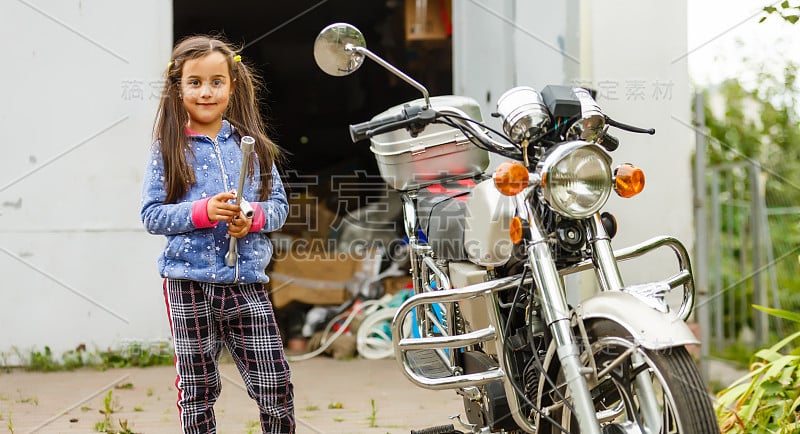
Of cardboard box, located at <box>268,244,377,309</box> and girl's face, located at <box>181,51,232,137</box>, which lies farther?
cardboard box, located at <box>268,244,377,309</box>

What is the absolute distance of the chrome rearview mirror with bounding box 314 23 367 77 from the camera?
2521 millimetres

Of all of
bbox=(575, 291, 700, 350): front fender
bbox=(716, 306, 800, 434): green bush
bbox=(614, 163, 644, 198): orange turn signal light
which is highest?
bbox=(614, 163, 644, 198): orange turn signal light

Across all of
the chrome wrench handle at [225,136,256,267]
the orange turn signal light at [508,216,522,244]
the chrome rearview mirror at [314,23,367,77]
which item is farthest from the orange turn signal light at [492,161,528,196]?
the chrome wrench handle at [225,136,256,267]

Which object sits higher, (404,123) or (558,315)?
(404,123)

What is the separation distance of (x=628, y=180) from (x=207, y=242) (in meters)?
1.26

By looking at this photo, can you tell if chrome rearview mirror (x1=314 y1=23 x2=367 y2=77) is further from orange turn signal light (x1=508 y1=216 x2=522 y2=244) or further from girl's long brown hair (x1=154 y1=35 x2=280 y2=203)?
orange turn signal light (x1=508 y1=216 x2=522 y2=244)

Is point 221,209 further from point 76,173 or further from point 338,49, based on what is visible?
point 76,173

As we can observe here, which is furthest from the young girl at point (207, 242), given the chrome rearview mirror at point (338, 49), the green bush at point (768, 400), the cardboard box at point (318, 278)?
the cardboard box at point (318, 278)

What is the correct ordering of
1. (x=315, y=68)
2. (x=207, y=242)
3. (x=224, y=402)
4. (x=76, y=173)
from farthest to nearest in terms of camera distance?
(x=315, y=68), (x=76, y=173), (x=224, y=402), (x=207, y=242)

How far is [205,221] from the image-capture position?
8.48 feet

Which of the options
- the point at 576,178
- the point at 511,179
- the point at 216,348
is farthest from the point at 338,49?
the point at 216,348

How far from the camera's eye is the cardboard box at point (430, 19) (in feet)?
20.2

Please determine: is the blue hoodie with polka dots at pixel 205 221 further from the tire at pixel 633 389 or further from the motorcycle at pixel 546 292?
the tire at pixel 633 389

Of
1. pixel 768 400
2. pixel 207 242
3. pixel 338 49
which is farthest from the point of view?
pixel 768 400
